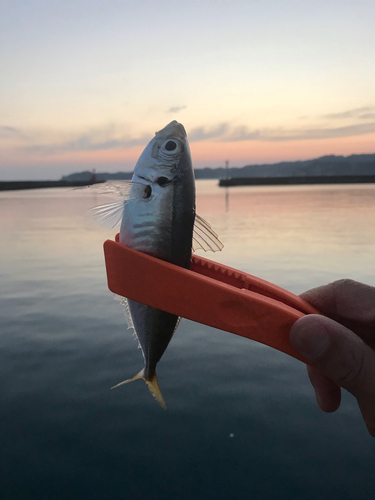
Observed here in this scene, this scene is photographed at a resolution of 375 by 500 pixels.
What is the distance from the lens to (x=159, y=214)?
105 inches

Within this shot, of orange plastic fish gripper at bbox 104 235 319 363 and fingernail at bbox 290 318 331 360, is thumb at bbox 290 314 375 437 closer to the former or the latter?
fingernail at bbox 290 318 331 360

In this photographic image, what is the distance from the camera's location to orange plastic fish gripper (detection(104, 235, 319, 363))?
8.73ft

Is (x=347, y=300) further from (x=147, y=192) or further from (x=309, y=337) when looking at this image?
(x=147, y=192)

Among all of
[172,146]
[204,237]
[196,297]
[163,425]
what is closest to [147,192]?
[172,146]

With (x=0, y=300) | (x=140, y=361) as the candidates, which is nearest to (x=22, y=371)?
(x=140, y=361)

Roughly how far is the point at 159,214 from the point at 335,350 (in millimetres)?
1858

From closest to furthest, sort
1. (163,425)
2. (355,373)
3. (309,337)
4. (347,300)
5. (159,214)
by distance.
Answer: (159,214)
(309,337)
(355,373)
(347,300)
(163,425)

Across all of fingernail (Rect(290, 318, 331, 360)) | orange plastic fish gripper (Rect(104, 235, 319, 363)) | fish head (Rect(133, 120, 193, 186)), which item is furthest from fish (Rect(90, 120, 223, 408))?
fingernail (Rect(290, 318, 331, 360))

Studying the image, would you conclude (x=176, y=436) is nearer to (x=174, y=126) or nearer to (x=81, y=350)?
(x=81, y=350)

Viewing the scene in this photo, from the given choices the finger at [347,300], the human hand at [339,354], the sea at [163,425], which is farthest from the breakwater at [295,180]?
the human hand at [339,354]

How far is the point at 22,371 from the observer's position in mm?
7492

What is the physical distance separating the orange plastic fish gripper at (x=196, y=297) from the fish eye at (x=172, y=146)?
0.87 metres

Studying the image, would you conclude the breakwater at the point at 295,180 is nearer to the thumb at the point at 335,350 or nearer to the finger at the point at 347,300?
the finger at the point at 347,300

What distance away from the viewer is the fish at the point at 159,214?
8.81 ft
